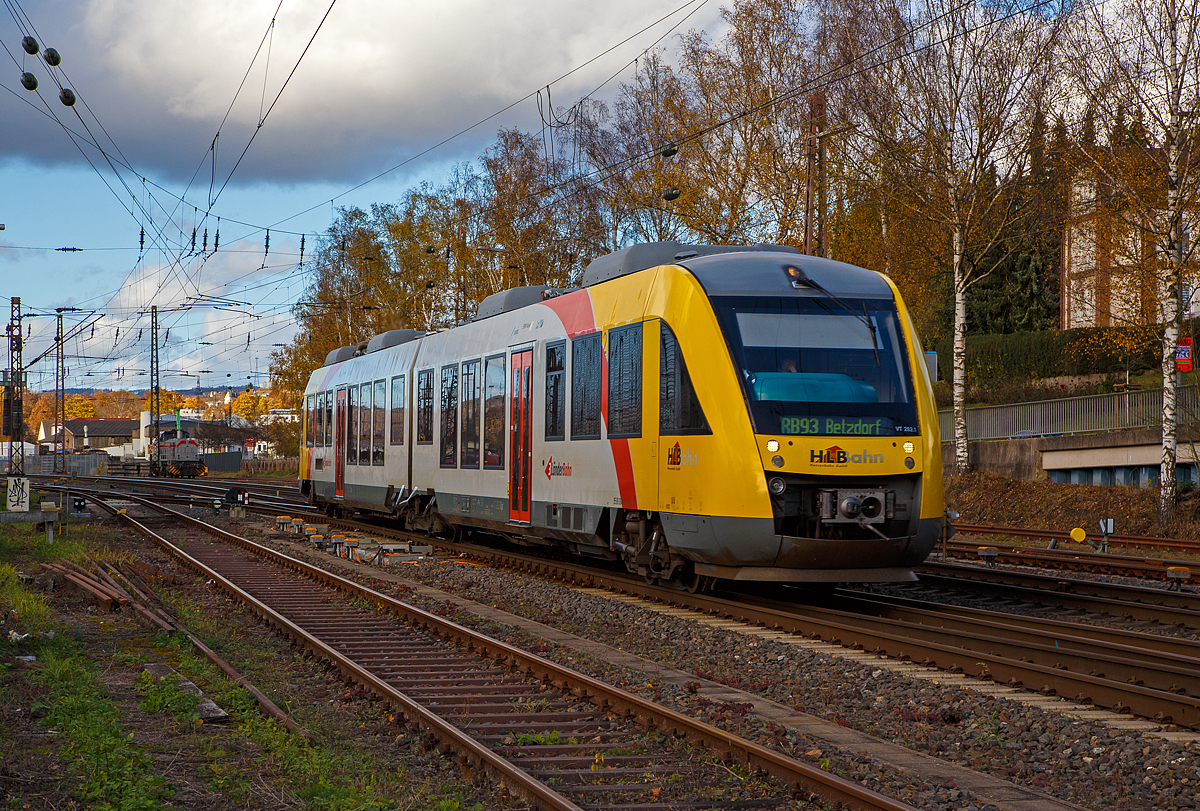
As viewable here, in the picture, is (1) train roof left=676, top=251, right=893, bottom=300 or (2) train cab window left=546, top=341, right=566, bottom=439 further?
(2) train cab window left=546, top=341, right=566, bottom=439

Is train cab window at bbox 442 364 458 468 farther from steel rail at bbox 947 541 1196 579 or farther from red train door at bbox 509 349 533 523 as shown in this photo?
steel rail at bbox 947 541 1196 579

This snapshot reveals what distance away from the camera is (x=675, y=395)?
11.2m

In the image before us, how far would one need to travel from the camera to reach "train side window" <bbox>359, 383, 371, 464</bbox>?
74.6ft

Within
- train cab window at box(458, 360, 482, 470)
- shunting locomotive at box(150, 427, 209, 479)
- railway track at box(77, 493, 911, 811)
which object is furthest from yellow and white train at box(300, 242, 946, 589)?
shunting locomotive at box(150, 427, 209, 479)

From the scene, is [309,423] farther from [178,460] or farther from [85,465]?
[85,465]

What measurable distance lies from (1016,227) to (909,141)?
4.00m

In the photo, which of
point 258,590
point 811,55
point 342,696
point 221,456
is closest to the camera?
point 342,696

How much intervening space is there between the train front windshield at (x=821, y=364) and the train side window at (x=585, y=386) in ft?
8.36

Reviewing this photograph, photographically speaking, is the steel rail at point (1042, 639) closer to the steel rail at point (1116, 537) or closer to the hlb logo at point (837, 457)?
the hlb logo at point (837, 457)

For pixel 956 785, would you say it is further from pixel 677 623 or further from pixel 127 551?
pixel 127 551

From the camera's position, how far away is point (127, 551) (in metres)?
20.2

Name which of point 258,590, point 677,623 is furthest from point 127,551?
point 677,623

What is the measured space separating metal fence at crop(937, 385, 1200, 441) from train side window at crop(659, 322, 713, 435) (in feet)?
48.9

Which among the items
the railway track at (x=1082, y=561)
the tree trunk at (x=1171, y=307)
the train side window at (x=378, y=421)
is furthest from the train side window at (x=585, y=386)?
the tree trunk at (x=1171, y=307)
